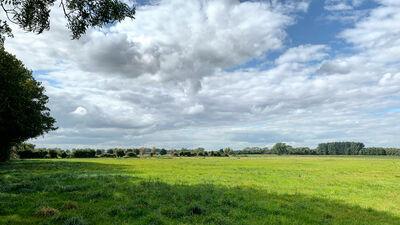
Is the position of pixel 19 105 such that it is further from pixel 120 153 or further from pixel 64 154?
pixel 120 153

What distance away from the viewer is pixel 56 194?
1156 inches

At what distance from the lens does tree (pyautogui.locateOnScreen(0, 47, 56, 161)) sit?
52.4 metres

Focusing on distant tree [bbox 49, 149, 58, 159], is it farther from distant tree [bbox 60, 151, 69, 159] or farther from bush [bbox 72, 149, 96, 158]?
bush [bbox 72, 149, 96, 158]

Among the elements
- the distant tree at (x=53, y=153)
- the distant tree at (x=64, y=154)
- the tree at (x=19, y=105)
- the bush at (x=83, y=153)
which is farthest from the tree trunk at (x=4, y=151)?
the bush at (x=83, y=153)

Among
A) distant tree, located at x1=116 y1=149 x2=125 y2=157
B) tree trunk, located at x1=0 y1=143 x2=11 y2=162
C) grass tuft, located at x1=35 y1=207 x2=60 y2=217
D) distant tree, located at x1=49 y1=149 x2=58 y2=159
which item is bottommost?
grass tuft, located at x1=35 y1=207 x2=60 y2=217

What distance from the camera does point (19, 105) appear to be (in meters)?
60.4

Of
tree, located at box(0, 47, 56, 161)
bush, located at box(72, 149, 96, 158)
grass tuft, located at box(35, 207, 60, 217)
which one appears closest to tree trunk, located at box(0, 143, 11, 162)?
tree, located at box(0, 47, 56, 161)

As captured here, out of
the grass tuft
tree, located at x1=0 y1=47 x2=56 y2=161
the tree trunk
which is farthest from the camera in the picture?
the tree trunk

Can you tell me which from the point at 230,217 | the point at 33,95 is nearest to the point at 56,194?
the point at 230,217

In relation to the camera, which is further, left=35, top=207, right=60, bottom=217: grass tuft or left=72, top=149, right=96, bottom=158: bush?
left=72, top=149, right=96, bottom=158: bush

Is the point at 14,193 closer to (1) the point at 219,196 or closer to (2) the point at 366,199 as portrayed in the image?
(1) the point at 219,196

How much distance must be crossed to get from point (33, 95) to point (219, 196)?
64115 millimetres

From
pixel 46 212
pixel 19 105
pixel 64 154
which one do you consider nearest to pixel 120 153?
pixel 64 154

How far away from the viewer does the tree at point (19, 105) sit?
5238 cm
